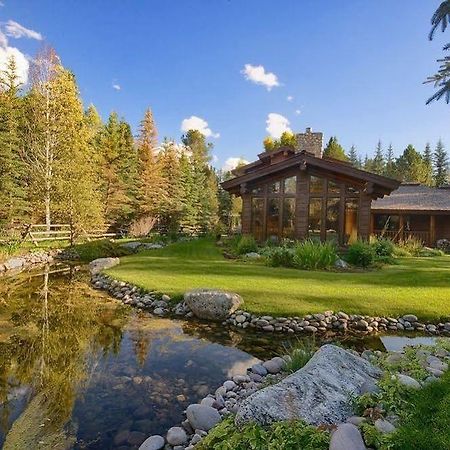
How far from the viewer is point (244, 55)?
15336mm

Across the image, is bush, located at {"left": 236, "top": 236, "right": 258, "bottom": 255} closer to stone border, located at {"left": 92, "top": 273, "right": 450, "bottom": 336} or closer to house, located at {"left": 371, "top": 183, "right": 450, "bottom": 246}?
stone border, located at {"left": 92, "top": 273, "right": 450, "bottom": 336}

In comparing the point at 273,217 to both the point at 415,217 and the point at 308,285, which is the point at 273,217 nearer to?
the point at 308,285

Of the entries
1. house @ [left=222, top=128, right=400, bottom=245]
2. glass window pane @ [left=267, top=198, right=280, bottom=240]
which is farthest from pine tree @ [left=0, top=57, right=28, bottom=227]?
glass window pane @ [left=267, top=198, right=280, bottom=240]

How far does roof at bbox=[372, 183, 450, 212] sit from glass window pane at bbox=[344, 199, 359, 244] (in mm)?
6256

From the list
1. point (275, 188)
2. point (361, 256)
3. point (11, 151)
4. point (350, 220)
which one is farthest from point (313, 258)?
point (11, 151)

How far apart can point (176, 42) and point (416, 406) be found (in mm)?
14100

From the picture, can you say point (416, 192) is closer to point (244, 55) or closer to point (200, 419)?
point (244, 55)

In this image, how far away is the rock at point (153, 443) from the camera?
328cm

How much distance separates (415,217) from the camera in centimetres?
2092

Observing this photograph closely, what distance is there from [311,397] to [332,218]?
12.7 metres

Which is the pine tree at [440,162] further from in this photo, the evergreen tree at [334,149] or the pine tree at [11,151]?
the pine tree at [11,151]

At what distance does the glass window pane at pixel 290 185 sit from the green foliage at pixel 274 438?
13344mm

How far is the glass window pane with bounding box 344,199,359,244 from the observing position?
1488 centimetres

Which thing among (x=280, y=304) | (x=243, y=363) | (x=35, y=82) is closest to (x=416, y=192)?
(x=280, y=304)
